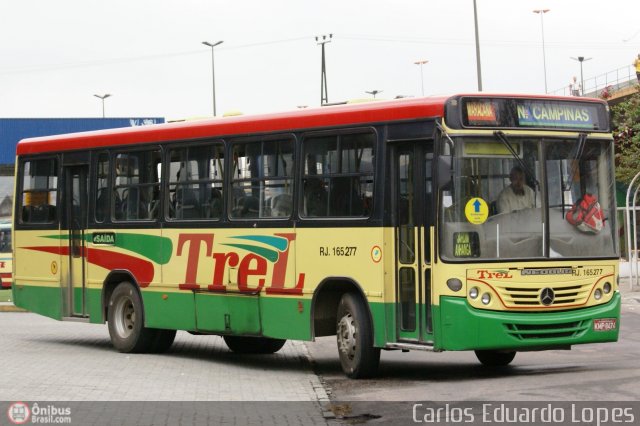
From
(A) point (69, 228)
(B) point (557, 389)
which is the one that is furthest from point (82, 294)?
(B) point (557, 389)

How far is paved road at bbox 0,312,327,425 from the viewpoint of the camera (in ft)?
39.4

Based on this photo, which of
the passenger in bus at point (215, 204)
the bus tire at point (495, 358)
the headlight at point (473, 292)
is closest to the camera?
the headlight at point (473, 292)

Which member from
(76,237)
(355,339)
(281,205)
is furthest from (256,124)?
(76,237)

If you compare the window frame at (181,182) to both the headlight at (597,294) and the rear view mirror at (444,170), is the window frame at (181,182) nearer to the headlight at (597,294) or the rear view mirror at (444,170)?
the rear view mirror at (444,170)

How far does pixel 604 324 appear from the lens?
47.2 feet

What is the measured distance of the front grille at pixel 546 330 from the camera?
13883mm

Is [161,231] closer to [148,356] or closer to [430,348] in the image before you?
[148,356]

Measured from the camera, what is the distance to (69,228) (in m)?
20.2

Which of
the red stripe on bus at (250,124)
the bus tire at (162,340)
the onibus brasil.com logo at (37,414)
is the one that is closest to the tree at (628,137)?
the red stripe on bus at (250,124)

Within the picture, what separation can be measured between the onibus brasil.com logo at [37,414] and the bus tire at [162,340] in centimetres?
667

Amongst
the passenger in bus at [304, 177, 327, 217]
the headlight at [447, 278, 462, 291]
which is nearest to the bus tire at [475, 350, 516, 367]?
the headlight at [447, 278, 462, 291]

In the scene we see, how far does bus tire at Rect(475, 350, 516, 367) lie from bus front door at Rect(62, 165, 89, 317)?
260 inches

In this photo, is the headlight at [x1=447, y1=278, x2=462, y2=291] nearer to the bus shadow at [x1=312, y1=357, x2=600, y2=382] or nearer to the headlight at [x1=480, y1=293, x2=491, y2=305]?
the headlight at [x1=480, y1=293, x2=491, y2=305]

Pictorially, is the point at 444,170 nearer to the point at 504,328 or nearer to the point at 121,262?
the point at 504,328
